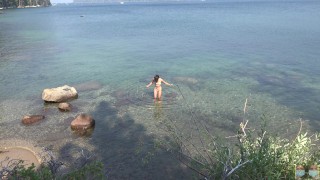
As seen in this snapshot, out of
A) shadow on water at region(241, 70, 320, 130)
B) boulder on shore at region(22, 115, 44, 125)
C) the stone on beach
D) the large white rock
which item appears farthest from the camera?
the large white rock

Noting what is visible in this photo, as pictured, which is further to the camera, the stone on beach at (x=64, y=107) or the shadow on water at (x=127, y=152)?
the stone on beach at (x=64, y=107)

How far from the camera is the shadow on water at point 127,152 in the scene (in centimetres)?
1389

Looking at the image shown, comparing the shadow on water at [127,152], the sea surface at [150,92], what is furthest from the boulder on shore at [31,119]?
the shadow on water at [127,152]

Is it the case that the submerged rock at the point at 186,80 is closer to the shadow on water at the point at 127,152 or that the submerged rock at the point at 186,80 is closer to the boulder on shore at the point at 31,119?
the shadow on water at the point at 127,152

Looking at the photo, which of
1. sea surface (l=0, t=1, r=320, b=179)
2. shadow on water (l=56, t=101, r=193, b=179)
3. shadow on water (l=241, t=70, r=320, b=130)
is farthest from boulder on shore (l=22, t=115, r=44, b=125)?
shadow on water (l=241, t=70, r=320, b=130)

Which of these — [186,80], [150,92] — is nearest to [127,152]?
[150,92]

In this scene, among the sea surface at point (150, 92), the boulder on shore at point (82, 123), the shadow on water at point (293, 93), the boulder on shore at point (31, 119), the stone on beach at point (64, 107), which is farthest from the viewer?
the stone on beach at point (64, 107)

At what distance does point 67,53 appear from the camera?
41812mm

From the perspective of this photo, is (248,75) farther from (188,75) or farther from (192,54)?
(192,54)

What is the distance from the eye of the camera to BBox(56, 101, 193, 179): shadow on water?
45.6 feet

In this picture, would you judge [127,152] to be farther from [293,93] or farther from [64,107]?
[293,93]

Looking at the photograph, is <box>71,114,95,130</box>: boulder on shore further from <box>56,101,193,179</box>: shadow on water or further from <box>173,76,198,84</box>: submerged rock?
<box>173,76,198,84</box>: submerged rock

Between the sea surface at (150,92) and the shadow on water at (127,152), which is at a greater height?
the sea surface at (150,92)

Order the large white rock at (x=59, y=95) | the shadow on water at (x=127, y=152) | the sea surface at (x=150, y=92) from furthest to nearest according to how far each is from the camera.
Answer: the large white rock at (x=59, y=95) < the sea surface at (x=150, y=92) < the shadow on water at (x=127, y=152)
